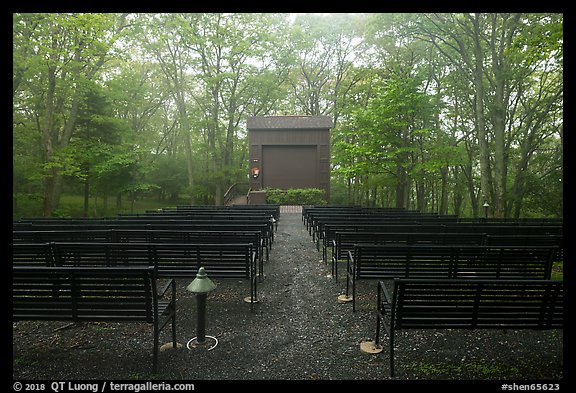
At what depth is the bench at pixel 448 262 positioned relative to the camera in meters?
4.67

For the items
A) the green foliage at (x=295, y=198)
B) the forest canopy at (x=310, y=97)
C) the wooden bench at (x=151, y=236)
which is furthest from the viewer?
the green foliage at (x=295, y=198)

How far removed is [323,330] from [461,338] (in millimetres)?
1755

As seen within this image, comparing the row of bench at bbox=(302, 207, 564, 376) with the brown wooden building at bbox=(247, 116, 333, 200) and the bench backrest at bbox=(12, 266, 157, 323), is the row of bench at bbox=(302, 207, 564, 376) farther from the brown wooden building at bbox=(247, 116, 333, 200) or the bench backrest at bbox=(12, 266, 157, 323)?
the brown wooden building at bbox=(247, 116, 333, 200)

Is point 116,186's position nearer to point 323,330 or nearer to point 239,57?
point 239,57

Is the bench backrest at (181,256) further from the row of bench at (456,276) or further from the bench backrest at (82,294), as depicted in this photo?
the row of bench at (456,276)

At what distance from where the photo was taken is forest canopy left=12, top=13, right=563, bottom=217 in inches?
602

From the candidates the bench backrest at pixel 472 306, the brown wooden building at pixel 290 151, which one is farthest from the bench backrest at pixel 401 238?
the brown wooden building at pixel 290 151

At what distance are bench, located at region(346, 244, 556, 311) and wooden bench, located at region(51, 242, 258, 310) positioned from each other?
1.75 metres

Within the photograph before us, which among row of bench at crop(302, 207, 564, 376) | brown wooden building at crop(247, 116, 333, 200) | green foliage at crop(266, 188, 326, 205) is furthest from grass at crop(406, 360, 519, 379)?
brown wooden building at crop(247, 116, 333, 200)

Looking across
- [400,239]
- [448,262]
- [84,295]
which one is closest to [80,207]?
[84,295]

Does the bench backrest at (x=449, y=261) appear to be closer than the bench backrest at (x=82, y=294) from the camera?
No

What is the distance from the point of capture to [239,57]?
26.0 metres

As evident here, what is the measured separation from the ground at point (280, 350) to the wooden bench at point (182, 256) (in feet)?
1.88
